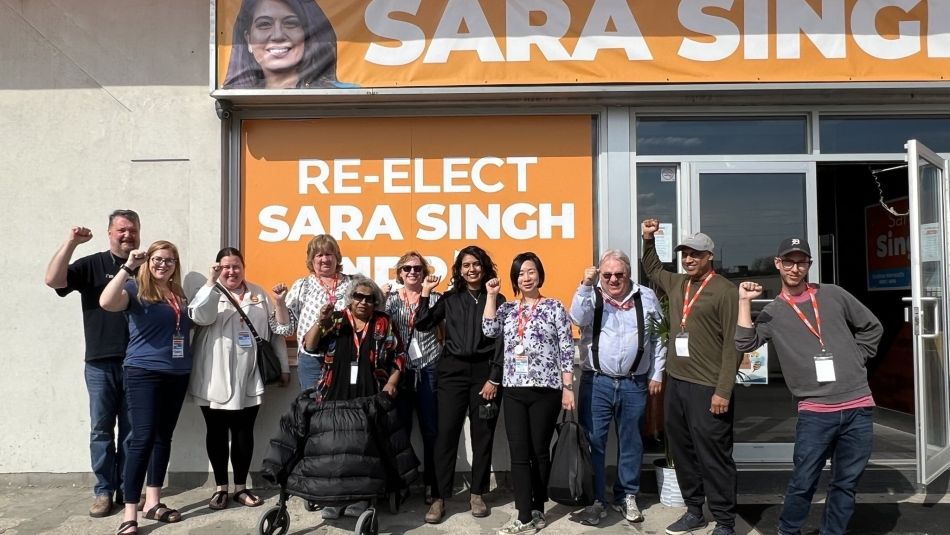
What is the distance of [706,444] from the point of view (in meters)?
4.03

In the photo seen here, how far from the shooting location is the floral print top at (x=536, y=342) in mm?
4129

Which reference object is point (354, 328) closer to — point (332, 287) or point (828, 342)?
point (332, 287)

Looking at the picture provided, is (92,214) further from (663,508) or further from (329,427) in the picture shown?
(663,508)

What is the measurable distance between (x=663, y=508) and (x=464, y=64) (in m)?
3.70

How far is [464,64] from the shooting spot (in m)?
5.25

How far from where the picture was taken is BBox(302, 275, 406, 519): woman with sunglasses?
13.7ft

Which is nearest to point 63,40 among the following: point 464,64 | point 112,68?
point 112,68

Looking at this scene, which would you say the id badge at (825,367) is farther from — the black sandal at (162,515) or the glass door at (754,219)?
the black sandal at (162,515)

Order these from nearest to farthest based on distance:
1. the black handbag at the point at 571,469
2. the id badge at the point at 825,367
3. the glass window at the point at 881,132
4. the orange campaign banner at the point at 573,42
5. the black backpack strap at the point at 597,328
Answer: the id badge at the point at 825,367, the black handbag at the point at 571,469, the black backpack strap at the point at 597,328, the orange campaign banner at the point at 573,42, the glass window at the point at 881,132

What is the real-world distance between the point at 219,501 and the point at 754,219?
4.78 metres

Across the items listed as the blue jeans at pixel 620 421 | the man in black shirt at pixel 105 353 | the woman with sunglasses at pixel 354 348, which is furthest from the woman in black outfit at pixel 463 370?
the man in black shirt at pixel 105 353

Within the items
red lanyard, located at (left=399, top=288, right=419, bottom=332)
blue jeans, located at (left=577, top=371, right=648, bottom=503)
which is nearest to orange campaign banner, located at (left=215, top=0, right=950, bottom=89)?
red lanyard, located at (left=399, top=288, right=419, bottom=332)

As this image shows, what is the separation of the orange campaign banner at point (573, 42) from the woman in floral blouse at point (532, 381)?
1.94 metres

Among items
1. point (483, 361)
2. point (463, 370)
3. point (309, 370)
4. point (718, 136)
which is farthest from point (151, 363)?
point (718, 136)
